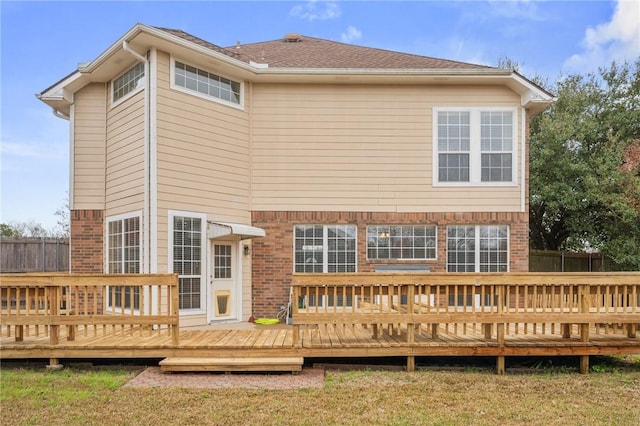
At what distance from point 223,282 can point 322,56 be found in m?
5.64

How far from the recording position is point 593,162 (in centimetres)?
1295

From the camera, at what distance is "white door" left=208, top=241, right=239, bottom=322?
8.42 metres

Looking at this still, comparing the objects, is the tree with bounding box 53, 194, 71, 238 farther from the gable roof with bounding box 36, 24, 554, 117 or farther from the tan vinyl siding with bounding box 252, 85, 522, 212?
the tan vinyl siding with bounding box 252, 85, 522, 212

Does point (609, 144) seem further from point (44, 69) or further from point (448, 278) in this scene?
point (44, 69)

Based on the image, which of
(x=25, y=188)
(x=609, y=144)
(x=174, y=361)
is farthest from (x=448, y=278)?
(x=25, y=188)

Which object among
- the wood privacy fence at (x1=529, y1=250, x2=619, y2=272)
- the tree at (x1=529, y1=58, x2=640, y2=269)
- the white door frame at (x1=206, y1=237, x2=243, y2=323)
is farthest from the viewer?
the wood privacy fence at (x1=529, y1=250, x2=619, y2=272)

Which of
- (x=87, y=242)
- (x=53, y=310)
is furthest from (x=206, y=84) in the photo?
(x=53, y=310)

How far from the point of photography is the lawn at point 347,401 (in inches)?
162

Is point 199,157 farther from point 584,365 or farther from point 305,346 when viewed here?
point 584,365

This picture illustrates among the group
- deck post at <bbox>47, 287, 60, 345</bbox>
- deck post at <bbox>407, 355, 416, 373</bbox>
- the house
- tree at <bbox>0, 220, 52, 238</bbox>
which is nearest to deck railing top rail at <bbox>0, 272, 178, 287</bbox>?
deck post at <bbox>47, 287, 60, 345</bbox>

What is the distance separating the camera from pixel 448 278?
19.1 ft

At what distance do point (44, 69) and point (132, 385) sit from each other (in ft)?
30.9

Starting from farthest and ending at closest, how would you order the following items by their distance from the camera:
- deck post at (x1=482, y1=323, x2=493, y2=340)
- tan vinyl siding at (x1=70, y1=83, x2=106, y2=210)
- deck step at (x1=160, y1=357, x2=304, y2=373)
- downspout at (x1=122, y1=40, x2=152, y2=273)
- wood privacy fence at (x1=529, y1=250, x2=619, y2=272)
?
wood privacy fence at (x1=529, y1=250, x2=619, y2=272) < tan vinyl siding at (x1=70, y1=83, x2=106, y2=210) < downspout at (x1=122, y1=40, x2=152, y2=273) < deck post at (x1=482, y1=323, x2=493, y2=340) < deck step at (x1=160, y1=357, x2=304, y2=373)

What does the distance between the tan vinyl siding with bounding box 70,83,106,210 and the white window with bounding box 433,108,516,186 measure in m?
6.96
